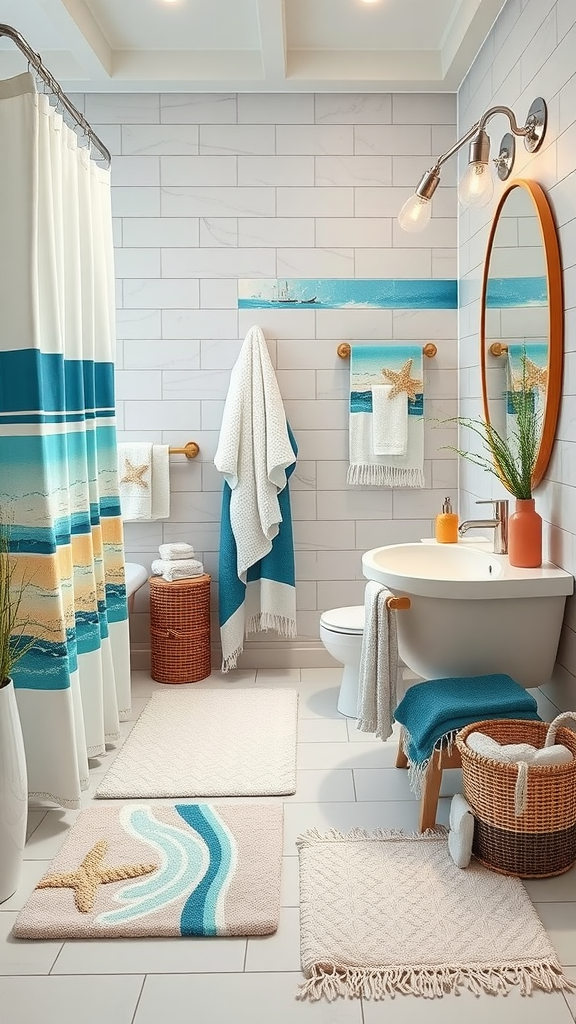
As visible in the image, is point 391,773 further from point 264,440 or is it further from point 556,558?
point 264,440

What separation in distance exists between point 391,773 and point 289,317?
7.15ft

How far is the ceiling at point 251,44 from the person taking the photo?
3479 millimetres

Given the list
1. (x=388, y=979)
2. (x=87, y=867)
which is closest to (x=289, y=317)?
(x=87, y=867)

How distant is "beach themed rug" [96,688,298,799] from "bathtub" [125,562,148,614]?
502 mm

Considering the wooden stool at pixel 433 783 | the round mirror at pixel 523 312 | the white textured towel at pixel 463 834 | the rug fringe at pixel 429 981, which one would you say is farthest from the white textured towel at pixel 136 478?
the rug fringe at pixel 429 981

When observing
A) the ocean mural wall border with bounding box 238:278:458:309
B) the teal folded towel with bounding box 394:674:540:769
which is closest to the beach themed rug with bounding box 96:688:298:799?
the teal folded towel with bounding box 394:674:540:769

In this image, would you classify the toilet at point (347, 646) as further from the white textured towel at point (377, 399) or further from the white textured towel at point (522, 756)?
the white textured towel at point (522, 756)

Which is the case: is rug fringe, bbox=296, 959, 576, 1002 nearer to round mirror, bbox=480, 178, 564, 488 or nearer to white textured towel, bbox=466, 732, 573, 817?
white textured towel, bbox=466, 732, 573, 817

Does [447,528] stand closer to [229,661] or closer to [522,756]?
[522,756]

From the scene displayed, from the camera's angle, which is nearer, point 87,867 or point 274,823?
point 87,867

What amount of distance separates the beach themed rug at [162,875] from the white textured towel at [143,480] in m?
1.67

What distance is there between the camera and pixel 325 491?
430 cm

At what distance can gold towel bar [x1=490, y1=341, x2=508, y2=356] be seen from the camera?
11.0ft

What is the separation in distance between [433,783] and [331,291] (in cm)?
245
